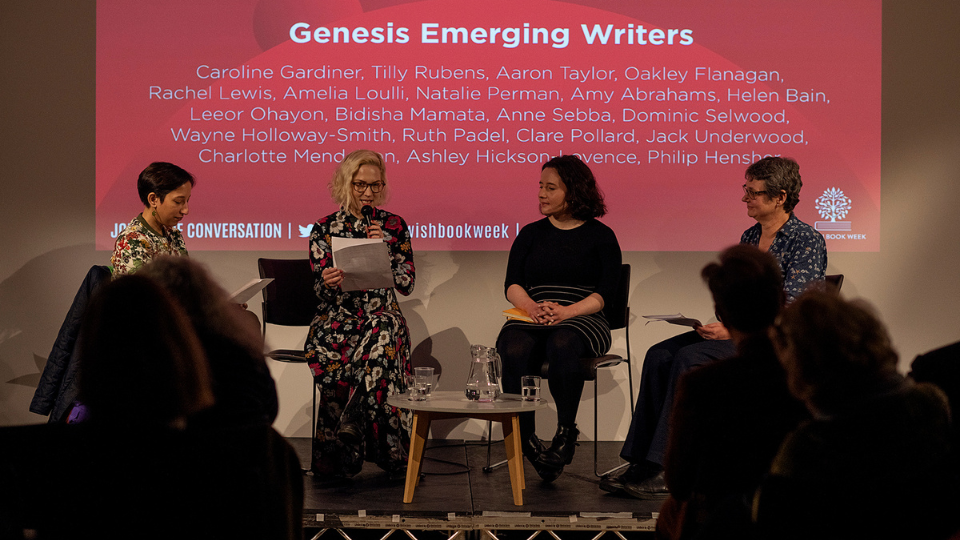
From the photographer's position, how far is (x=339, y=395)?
3.19m

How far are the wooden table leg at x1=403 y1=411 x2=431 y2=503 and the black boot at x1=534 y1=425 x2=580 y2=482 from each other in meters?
0.54

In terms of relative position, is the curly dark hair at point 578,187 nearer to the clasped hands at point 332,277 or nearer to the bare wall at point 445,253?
the bare wall at point 445,253

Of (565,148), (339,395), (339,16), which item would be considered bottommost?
(339,395)

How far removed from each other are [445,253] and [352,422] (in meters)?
1.35

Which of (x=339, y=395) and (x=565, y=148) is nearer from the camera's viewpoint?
(x=339, y=395)

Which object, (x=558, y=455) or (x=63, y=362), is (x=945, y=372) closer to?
(x=558, y=455)

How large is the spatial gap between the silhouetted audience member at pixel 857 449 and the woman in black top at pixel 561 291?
198 centimetres

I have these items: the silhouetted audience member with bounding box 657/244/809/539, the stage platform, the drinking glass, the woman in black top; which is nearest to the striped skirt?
the woman in black top

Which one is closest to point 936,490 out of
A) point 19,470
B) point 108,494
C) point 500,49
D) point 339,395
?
point 108,494

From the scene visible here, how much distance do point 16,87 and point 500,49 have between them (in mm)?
2548

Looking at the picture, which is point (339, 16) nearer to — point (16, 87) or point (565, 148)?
point (565, 148)

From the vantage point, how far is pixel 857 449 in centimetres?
112

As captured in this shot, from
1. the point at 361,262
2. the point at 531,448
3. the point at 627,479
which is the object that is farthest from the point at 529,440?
Answer: the point at 361,262

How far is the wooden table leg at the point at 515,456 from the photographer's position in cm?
271
